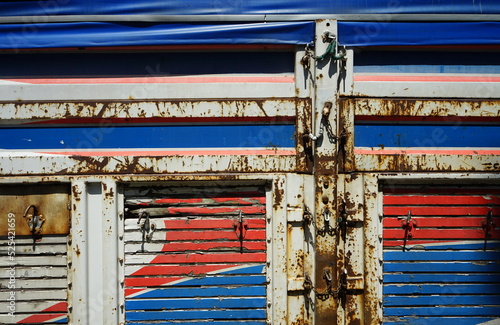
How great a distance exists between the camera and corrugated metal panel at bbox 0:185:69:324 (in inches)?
108

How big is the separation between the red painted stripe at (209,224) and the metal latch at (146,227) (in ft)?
0.33

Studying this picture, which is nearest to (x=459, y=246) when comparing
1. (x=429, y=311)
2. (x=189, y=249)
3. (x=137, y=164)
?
(x=429, y=311)

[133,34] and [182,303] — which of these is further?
[182,303]

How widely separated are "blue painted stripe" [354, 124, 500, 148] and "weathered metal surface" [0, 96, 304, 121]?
0.50 m

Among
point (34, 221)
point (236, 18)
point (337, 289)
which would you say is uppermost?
point (236, 18)

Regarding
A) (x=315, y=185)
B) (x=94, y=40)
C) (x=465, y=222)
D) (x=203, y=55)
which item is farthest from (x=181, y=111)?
(x=465, y=222)

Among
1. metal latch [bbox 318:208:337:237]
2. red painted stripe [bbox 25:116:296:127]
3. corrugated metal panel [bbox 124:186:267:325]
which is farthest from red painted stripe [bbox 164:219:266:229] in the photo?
red painted stripe [bbox 25:116:296:127]

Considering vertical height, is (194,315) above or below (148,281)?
below

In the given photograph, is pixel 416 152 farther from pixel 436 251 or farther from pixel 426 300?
pixel 426 300

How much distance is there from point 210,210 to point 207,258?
0.33 metres

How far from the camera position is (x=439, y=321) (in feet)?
9.16

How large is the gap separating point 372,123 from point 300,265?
1.07 metres

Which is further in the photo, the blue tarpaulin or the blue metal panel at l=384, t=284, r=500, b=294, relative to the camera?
the blue metal panel at l=384, t=284, r=500, b=294

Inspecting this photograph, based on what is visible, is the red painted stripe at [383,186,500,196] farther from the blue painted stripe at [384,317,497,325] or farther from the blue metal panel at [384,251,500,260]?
the blue painted stripe at [384,317,497,325]
